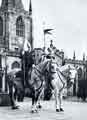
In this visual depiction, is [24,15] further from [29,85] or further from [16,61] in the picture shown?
[29,85]

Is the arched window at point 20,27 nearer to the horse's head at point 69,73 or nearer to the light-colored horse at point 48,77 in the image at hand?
the horse's head at point 69,73

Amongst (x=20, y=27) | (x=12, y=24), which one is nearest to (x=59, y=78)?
(x=12, y=24)

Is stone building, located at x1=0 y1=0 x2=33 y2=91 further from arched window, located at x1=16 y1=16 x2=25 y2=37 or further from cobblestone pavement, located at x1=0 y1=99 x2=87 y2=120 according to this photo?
cobblestone pavement, located at x1=0 y1=99 x2=87 y2=120

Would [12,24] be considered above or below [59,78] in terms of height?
above

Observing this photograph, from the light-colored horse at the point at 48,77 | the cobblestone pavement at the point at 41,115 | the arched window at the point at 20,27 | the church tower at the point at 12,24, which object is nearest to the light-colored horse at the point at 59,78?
the light-colored horse at the point at 48,77

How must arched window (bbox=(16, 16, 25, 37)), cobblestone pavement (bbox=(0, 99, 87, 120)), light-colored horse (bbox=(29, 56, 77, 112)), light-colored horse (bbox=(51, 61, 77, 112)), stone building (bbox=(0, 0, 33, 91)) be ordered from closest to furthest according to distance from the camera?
cobblestone pavement (bbox=(0, 99, 87, 120)) → light-colored horse (bbox=(29, 56, 77, 112)) → light-colored horse (bbox=(51, 61, 77, 112)) → stone building (bbox=(0, 0, 33, 91)) → arched window (bbox=(16, 16, 25, 37))

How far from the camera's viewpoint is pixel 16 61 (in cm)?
5059

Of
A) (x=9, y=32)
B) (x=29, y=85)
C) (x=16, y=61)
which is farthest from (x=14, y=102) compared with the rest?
(x=9, y=32)

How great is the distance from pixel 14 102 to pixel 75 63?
4888 cm

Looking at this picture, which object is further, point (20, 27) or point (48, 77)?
point (20, 27)

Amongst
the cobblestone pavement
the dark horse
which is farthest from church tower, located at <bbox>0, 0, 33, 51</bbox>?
the cobblestone pavement

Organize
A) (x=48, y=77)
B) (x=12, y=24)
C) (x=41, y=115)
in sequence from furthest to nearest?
(x=12, y=24), (x=48, y=77), (x=41, y=115)

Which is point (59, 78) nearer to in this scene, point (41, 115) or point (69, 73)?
point (69, 73)

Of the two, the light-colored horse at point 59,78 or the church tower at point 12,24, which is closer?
the light-colored horse at point 59,78
